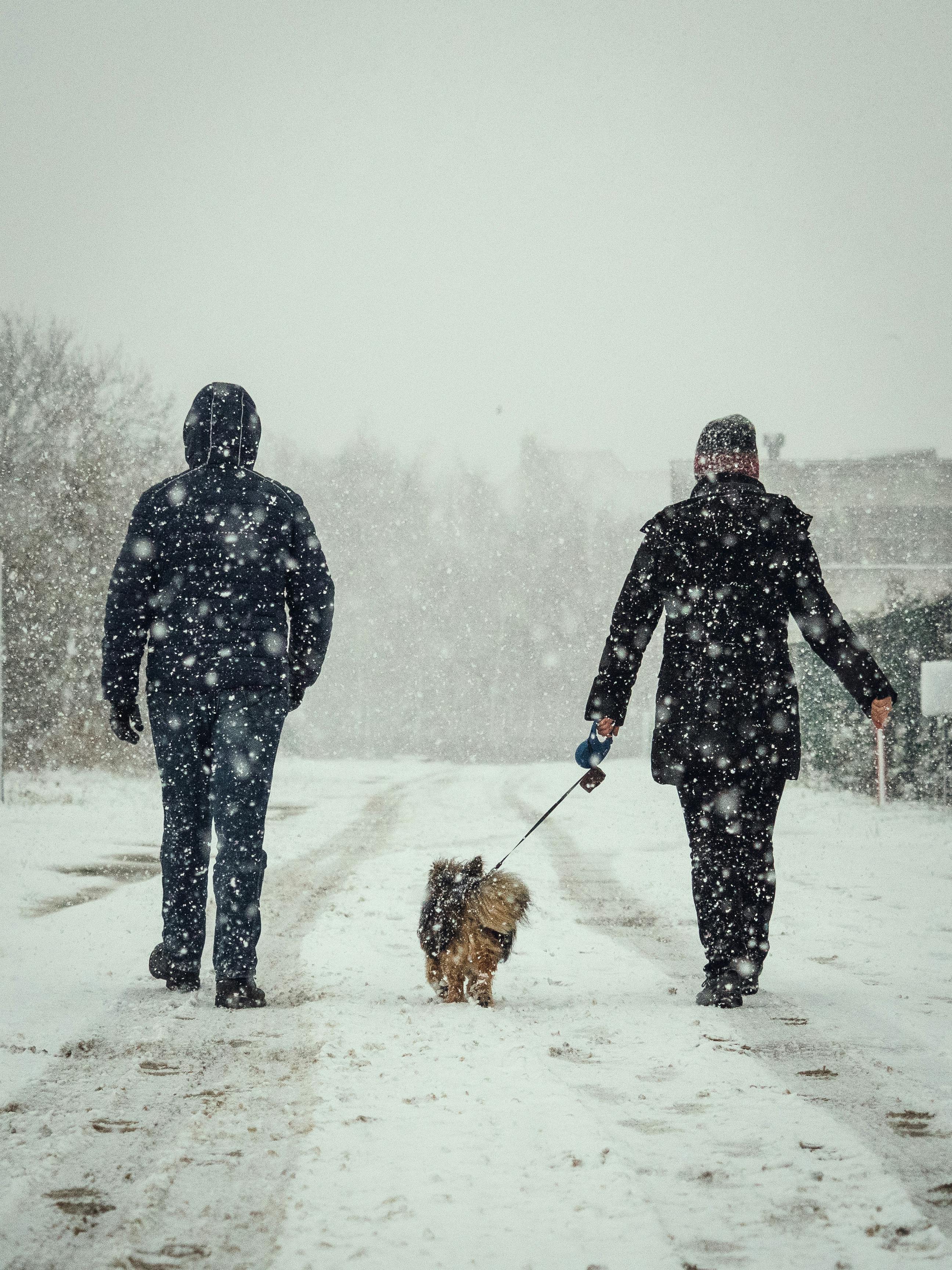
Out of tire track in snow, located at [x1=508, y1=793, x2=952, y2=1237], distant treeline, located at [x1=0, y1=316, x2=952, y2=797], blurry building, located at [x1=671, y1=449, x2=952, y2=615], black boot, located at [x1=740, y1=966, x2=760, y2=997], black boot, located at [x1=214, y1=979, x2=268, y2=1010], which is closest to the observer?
tire track in snow, located at [x1=508, y1=793, x2=952, y2=1237]

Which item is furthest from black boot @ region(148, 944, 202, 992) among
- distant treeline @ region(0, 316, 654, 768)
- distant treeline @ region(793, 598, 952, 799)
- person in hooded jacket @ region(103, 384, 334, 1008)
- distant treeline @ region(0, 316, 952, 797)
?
distant treeline @ region(0, 316, 654, 768)

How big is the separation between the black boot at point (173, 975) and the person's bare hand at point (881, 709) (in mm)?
2622

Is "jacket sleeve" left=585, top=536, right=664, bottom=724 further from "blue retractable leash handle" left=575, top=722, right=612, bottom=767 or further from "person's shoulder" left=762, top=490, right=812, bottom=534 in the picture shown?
"person's shoulder" left=762, top=490, right=812, bottom=534

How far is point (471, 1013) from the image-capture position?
3.33 meters

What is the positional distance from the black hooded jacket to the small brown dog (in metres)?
0.93

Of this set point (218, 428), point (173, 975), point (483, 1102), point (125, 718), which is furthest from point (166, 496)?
point (483, 1102)

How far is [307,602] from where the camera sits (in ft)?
12.5

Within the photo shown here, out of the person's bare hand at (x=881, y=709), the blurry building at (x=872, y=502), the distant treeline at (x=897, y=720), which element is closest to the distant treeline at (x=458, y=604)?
the blurry building at (x=872, y=502)

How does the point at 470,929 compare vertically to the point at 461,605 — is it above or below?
below

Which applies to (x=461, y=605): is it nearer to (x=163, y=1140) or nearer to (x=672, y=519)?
(x=672, y=519)

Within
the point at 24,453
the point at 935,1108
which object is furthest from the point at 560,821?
the point at 24,453

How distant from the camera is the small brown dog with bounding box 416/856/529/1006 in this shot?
347cm

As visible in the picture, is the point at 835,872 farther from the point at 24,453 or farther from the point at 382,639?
the point at 382,639

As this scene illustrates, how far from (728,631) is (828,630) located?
427 millimetres
